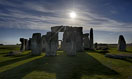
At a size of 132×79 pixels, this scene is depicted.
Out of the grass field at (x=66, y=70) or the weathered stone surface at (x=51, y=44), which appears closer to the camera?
the grass field at (x=66, y=70)

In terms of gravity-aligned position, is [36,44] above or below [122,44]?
above

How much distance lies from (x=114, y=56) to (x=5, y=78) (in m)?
11.2

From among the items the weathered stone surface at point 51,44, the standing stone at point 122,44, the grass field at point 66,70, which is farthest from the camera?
the standing stone at point 122,44

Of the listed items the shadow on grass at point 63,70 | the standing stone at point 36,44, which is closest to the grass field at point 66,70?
the shadow on grass at point 63,70

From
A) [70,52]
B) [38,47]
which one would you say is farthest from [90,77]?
[38,47]

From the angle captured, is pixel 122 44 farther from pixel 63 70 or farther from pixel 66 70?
pixel 63 70

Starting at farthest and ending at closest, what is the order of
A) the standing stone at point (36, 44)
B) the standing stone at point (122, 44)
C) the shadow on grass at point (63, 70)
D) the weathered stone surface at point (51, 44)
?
the standing stone at point (122, 44), the standing stone at point (36, 44), the weathered stone surface at point (51, 44), the shadow on grass at point (63, 70)

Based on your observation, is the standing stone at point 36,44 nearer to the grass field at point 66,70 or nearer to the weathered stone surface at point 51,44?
the weathered stone surface at point 51,44

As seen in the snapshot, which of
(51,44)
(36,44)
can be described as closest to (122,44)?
(51,44)

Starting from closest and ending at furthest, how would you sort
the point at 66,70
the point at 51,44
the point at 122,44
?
the point at 66,70
the point at 51,44
the point at 122,44

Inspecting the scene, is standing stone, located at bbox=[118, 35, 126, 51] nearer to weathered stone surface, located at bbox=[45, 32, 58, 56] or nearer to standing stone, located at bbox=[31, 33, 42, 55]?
weathered stone surface, located at bbox=[45, 32, 58, 56]

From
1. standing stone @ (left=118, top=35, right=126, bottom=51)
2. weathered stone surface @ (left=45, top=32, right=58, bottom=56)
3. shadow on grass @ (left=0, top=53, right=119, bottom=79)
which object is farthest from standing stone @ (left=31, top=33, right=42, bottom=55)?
standing stone @ (left=118, top=35, right=126, bottom=51)

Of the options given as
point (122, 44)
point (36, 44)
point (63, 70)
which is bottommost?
point (63, 70)

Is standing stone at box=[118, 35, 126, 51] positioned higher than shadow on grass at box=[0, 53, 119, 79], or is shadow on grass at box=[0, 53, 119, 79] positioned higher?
standing stone at box=[118, 35, 126, 51]
